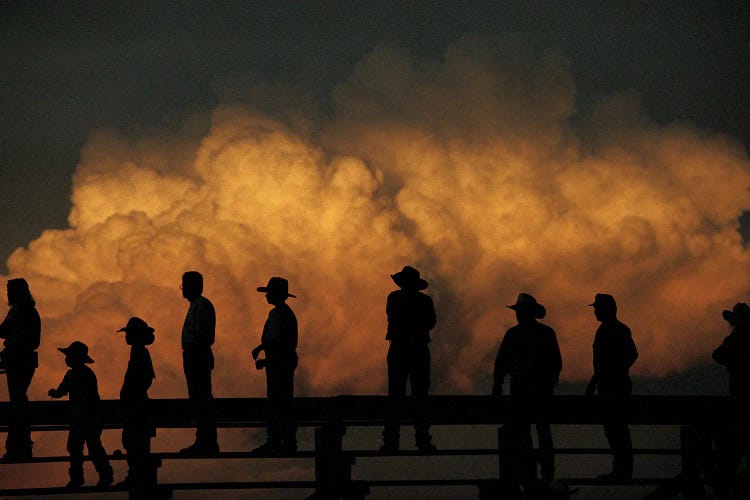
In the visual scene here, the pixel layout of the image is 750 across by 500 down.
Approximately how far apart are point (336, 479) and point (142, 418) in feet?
7.43

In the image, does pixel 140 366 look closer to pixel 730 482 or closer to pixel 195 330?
pixel 195 330

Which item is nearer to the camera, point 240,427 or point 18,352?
point 240,427

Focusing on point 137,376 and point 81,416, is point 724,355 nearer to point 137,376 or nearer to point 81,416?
point 137,376

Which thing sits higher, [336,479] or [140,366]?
[140,366]

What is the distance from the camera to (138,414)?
1653cm

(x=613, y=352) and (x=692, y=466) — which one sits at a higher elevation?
(x=613, y=352)

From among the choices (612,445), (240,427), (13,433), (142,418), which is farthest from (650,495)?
(13,433)

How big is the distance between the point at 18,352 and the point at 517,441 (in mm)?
6066

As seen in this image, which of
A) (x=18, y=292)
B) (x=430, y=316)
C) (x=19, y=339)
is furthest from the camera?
(x=18, y=292)

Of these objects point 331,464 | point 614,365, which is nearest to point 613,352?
point 614,365

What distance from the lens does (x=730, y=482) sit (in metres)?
16.6

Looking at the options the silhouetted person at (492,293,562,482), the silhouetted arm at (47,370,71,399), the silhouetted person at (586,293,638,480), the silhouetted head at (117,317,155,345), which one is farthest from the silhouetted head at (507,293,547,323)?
the silhouetted arm at (47,370,71,399)

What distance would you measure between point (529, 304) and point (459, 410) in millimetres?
1503

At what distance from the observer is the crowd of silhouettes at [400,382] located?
1620 centimetres
